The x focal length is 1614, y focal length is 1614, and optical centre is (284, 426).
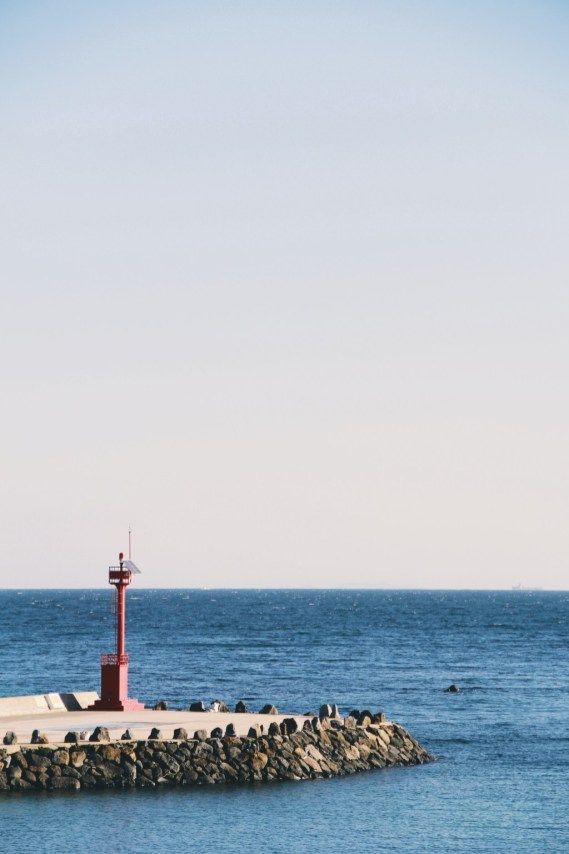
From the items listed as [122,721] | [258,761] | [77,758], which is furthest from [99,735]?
[122,721]

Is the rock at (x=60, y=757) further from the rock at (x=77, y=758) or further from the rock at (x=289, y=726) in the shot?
the rock at (x=289, y=726)

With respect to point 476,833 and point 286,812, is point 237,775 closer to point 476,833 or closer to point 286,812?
point 286,812

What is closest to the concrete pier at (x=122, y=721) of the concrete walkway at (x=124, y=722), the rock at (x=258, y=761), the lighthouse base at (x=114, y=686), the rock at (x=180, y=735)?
the concrete walkway at (x=124, y=722)

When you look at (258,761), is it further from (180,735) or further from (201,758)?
(180,735)

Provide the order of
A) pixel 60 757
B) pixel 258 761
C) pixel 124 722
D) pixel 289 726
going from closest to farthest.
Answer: pixel 60 757
pixel 258 761
pixel 289 726
pixel 124 722

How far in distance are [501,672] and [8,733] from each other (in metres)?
51.8

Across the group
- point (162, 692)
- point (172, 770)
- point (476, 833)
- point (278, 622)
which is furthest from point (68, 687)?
point (278, 622)

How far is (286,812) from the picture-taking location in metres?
38.4

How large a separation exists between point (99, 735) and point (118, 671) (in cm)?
761

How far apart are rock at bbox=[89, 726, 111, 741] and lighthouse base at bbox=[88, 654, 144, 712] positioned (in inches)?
289

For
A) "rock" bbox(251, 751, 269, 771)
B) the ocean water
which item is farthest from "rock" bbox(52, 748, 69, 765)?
"rock" bbox(251, 751, 269, 771)

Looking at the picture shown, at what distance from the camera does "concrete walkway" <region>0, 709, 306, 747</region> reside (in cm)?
4256

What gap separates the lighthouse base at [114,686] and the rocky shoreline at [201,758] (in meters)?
6.21

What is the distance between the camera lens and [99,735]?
135 feet
